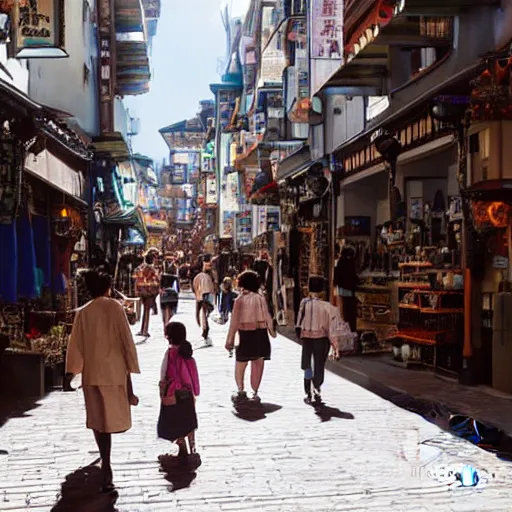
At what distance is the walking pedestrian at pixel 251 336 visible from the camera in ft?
38.0

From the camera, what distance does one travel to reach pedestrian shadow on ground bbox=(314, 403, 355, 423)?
10.1 metres

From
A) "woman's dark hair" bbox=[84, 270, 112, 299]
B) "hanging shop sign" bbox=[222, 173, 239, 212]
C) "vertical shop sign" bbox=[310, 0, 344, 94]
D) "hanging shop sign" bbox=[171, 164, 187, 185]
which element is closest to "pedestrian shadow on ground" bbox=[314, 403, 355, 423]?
"woman's dark hair" bbox=[84, 270, 112, 299]

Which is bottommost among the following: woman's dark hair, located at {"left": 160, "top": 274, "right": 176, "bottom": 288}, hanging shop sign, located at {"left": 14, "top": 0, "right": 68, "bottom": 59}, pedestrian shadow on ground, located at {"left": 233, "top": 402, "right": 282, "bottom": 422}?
pedestrian shadow on ground, located at {"left": 233, "top": 402, "right": 282, "bottom": 422}

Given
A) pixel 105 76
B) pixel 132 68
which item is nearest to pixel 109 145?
pixel 105 76

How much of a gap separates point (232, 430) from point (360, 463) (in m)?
2.03

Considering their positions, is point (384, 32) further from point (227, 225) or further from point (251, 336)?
point (227, 225)

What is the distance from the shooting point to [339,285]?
701 inches

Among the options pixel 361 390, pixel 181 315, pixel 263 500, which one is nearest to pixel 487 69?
pixel 361 390

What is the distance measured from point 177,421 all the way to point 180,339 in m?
0.87

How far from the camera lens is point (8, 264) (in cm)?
1264

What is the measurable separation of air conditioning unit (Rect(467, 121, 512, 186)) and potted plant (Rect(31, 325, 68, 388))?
6.50m

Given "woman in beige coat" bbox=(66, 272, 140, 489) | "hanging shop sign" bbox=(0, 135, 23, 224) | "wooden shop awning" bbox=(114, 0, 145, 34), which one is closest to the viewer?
"woman in beige coat" bbox=(66, 272, 140, 489)

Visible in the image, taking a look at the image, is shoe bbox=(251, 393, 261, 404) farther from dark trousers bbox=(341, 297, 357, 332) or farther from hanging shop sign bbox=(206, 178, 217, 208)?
hanging shop sign bbox=(206, 178, 217, 208)

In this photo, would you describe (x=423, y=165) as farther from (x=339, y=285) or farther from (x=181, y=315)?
(x=181, y=315)
